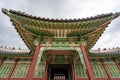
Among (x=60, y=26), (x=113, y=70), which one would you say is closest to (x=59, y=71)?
(x=113, y=70)

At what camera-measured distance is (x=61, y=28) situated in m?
8.88

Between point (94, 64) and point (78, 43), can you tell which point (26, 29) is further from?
point (94, 64)

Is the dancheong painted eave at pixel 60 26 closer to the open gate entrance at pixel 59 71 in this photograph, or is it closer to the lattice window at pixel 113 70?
the open gate entrance at pixel 59 71

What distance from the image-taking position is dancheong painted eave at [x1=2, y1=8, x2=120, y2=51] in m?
8.36

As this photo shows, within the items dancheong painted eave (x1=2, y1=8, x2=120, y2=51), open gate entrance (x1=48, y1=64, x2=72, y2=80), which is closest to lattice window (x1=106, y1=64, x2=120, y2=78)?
open gate entrance (x1=48, y1=64, x2=72, y2=80)

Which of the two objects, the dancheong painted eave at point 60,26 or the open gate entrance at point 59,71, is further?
the open gate entrance at point 59,71

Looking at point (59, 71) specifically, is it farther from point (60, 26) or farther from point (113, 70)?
point (60, 26)

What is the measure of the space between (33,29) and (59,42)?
2217 mm

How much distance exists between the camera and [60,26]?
8.77 m

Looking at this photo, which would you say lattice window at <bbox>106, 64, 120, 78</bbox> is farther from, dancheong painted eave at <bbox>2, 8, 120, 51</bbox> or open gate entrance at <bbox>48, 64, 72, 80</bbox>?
dancheong painted eave at <bbox>2, 8, 120, 51</bbox>

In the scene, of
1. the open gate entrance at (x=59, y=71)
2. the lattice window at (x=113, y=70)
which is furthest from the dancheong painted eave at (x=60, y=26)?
the lattice window at (x=113, y=70)

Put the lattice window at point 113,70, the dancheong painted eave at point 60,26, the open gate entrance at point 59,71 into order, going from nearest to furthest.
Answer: the dancheong painted eave at point 60,26
the lattice window at point 113,70
the open gate entrance at point 59,71

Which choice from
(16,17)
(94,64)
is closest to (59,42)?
(16,17)

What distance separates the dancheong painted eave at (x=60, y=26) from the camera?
836 cm
